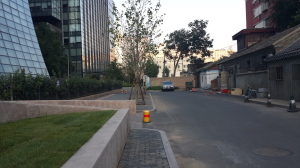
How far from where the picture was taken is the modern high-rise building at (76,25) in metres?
52.8

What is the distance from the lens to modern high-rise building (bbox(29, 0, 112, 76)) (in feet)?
173

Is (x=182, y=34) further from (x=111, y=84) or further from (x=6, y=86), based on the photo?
(x=6, y=86)

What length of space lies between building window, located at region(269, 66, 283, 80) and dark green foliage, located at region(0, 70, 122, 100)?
52.3 ft

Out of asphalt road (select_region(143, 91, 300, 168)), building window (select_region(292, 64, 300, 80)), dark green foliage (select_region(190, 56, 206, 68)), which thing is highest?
dark green foliage (select_region(190, 56, 206, 68))

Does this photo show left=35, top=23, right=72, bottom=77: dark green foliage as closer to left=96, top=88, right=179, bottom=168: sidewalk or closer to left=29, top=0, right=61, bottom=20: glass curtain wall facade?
left=29, top=0, right=61, bottom=20: glass curtain wall facade

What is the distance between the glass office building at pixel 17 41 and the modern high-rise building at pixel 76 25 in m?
20.7

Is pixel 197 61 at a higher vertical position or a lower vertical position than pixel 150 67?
higher

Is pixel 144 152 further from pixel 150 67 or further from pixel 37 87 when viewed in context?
pixel 150 67

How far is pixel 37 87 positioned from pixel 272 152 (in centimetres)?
1474

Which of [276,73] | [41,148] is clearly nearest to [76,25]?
[276,73]

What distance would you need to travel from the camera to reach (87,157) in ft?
12.3

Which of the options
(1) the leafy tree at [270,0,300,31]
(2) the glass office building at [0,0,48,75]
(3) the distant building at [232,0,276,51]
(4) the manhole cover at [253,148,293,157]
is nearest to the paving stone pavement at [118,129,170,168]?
(4) the manhole cover at [253,148,293,157]

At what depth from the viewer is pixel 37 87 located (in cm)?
1769

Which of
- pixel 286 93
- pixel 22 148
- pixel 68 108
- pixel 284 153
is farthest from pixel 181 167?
pixel 286 93
